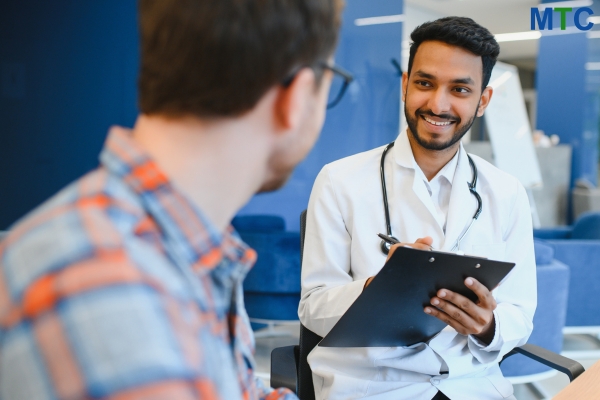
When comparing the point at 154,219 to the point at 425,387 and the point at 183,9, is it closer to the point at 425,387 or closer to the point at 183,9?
the point at 183,9

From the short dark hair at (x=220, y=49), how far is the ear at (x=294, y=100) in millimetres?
13

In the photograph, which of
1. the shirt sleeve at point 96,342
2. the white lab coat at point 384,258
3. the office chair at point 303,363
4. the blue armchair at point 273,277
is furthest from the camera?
the blue armchair at point 273,277

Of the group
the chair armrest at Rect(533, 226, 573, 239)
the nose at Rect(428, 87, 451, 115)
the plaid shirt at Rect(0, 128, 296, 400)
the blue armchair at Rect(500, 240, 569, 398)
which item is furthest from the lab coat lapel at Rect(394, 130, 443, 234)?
the chair armrest at Rect(533, 226, 573, 239)

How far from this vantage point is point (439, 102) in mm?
1560

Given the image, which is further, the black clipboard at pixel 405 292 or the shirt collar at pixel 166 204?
the black clipboard at pixel 405 292

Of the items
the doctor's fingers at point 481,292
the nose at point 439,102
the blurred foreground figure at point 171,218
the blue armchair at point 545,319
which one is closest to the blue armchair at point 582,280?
the blue armchair at point 545,319

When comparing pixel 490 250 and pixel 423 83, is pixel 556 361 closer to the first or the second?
pixel 490 250

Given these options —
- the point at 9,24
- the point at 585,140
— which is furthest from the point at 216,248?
the point at 585,140

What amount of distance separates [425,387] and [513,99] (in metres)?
6.20

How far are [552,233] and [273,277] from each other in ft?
7.15

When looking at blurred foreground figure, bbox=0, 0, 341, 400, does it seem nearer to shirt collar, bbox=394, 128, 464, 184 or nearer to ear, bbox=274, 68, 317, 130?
ear, bbox=274, 68, 317, 130

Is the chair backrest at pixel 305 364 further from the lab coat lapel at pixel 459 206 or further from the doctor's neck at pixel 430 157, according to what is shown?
the doctor's neck at pixel 430 157

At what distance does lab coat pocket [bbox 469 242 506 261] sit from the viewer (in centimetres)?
150

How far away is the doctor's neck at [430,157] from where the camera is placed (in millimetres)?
1608
